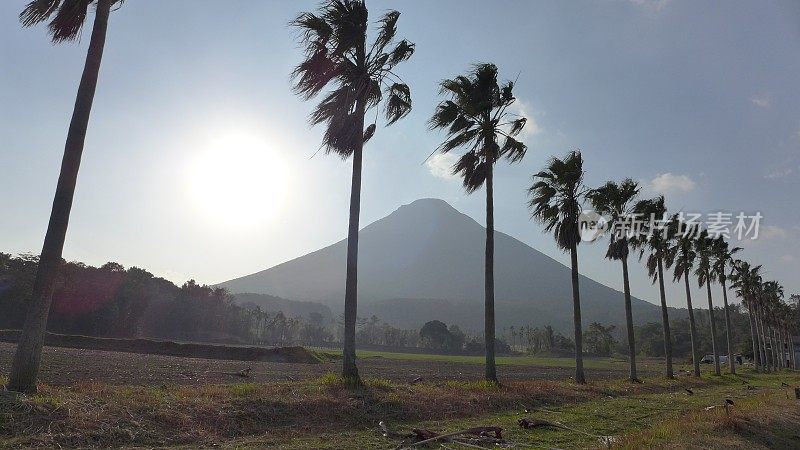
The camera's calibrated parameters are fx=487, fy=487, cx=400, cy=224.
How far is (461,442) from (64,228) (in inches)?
369

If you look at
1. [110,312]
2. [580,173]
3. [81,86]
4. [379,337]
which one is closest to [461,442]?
[81,86]

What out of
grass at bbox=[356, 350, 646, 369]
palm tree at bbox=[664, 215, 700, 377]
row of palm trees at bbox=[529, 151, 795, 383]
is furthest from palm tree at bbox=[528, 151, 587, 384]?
grass at bbox=[356, 350, 646, 369]

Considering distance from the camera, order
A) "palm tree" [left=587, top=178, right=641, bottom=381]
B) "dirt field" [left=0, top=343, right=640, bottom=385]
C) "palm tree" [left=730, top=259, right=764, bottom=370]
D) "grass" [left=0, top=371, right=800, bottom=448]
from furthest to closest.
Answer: "palm tree" [left=730, top=259, right=764, bottom=370] → "palm tree" [left=587, top=178, right=641, bottom=381] → "dirt field" [left=0, top=343, right=640, bottom=385] → "grass" [left=0, top=371, right=800, bottom=448]

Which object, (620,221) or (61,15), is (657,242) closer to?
(620,221)

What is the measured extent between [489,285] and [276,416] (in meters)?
12.5

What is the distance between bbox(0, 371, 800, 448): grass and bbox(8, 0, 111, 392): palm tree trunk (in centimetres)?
64

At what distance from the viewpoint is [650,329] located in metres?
145

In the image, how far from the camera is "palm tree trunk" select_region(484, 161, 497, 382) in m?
19.7

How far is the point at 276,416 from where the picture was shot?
10.3 metres

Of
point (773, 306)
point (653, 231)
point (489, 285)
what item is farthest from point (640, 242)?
point (773, 306)

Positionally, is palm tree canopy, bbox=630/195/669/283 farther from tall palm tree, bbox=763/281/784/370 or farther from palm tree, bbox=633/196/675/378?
tall palm tree, bbox=763/281/784/370

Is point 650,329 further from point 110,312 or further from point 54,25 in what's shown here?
point 54,25

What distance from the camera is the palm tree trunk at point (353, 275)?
51.1 feet

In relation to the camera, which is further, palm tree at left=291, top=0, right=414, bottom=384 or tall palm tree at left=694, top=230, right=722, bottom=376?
tall palm tree at left=694, top=230, right=722, bottom=376
